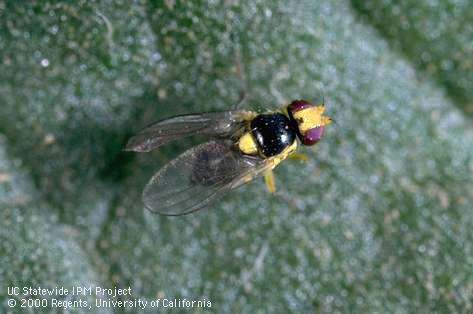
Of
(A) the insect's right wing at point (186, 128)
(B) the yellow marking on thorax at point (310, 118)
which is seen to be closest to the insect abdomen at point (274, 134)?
(B) the yellow marking on thorax at point (310, 118)

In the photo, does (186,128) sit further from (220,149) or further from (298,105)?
(298,105)

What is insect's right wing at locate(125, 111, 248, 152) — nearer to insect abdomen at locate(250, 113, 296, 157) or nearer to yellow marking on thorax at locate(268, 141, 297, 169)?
insect abdomen at locate(250, 113, 296, 157)

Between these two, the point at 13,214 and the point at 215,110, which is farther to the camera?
the point at 215,110

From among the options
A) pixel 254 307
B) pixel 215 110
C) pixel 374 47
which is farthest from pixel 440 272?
pixel 215 110

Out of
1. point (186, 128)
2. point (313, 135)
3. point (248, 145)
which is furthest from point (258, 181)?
point (186, 128)

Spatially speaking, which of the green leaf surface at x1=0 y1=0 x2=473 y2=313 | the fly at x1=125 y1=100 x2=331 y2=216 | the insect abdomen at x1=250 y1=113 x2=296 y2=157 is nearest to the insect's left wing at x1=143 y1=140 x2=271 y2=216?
the fly at x1=125 y1=100 x2=331 y2=216

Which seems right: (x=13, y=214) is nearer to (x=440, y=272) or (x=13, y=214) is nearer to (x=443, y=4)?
(x=440, y=272)
